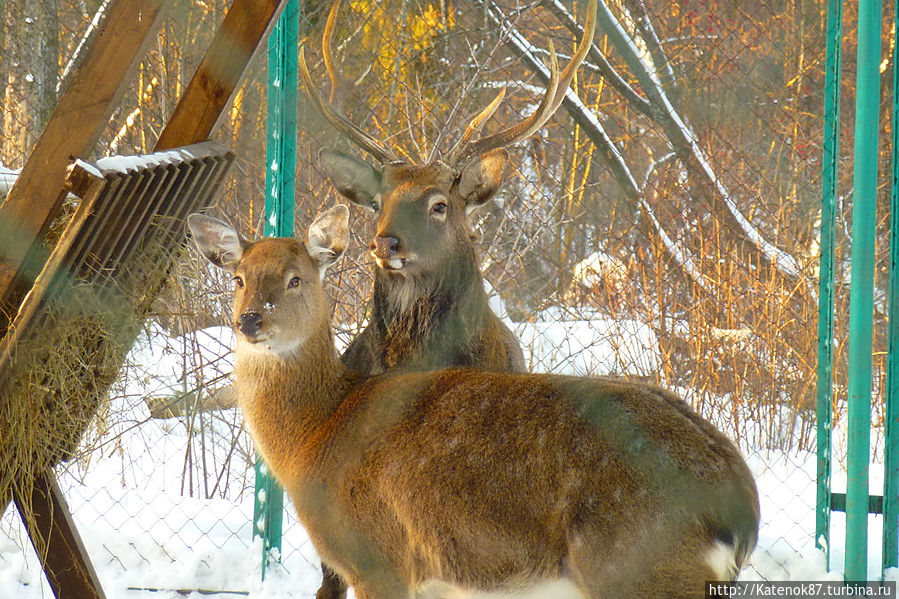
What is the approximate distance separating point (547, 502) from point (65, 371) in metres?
1.80

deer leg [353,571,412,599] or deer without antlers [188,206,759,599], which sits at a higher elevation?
deer without antlers [188,206,759,599]

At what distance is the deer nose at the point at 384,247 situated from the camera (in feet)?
13.2

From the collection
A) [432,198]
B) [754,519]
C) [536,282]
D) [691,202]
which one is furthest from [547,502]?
[536,282]

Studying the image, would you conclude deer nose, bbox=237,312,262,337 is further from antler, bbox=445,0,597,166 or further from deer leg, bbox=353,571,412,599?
antler, bbox=445,0,597,166

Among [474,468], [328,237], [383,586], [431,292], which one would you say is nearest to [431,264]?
[431,292]

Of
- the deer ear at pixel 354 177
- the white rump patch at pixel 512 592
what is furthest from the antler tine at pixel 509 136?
the white rump patch at pixel 512 592

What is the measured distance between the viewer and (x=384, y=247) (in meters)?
4.03

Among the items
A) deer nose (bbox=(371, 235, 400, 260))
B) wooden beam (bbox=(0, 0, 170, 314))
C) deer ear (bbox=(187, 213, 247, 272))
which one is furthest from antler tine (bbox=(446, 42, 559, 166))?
wooden beam (bbox=(0, 0, 170, 314))

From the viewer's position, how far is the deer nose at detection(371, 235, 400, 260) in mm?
4033

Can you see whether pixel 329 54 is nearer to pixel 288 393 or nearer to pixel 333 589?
pixel 288 393

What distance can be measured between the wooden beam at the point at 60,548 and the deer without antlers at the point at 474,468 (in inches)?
31.5

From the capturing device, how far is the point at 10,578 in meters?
4.54

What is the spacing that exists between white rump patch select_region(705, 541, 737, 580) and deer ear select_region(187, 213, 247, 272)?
2.00 meters

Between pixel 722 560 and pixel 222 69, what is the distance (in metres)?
2.50
